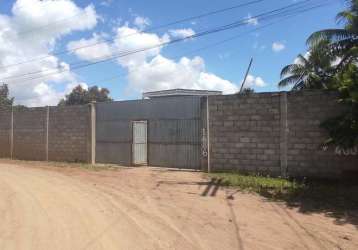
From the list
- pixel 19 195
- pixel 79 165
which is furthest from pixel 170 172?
pixel 19 195

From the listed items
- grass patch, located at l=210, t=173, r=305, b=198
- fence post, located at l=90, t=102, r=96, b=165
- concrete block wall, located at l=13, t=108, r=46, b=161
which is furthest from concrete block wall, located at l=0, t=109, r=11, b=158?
grass patch, located at l=210, t=173, r=305, b=198

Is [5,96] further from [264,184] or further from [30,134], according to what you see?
[264,184]

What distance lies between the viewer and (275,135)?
1295 cm

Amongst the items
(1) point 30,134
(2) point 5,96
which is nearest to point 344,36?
(1) point 30,134

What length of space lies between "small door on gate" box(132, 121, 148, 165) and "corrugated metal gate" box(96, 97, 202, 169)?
133 millimetres

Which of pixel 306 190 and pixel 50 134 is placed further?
pixel 50 134

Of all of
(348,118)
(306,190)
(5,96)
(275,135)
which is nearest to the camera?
(348,118)

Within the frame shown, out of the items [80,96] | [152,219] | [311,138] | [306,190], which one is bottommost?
[152,219]

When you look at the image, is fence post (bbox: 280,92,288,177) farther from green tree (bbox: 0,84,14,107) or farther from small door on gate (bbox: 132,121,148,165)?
green tree (bbox: 0,84,14,107)

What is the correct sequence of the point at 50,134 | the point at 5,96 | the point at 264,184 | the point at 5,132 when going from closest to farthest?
1. the point at 264,184
2. the point at 50,134
3. the point at 5,132
4. the point at 5,96

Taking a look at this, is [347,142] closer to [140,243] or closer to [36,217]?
[140,243]

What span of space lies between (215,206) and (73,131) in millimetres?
11117

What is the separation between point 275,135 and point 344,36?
6.64 meters

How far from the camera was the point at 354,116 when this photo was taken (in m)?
9.61
